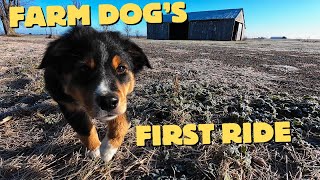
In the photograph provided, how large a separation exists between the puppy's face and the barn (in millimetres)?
37367

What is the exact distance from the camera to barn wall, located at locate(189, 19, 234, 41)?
38719mm

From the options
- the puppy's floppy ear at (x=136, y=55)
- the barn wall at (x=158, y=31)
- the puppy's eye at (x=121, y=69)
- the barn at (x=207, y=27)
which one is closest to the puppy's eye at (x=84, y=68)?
the puppy's eye at (x=121, y=69)

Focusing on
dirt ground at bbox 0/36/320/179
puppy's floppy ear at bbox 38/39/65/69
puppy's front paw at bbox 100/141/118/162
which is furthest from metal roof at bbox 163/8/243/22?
puppy's front paw at bbox 100/141/118/162

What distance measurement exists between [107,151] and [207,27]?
3931cm

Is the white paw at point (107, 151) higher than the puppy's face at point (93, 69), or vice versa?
the puppy's face at point (93, 69)

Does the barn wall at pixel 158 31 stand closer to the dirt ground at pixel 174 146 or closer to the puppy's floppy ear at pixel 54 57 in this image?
the dirt ground at pixel 174 146

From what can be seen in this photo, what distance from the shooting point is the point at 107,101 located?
2654mm

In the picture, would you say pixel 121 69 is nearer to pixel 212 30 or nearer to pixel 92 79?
pixel 92 79

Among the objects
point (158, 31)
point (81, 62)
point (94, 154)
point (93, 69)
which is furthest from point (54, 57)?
point (158, 31)

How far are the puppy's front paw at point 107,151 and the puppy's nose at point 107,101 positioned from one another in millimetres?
711

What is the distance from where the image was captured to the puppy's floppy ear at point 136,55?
367 centimetres

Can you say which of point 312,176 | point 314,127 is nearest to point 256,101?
point 314,127

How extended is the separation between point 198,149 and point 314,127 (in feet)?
5.11

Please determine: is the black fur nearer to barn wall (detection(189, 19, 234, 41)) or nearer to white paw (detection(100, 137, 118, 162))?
white paw (detection(100, 137, 118, 162))
